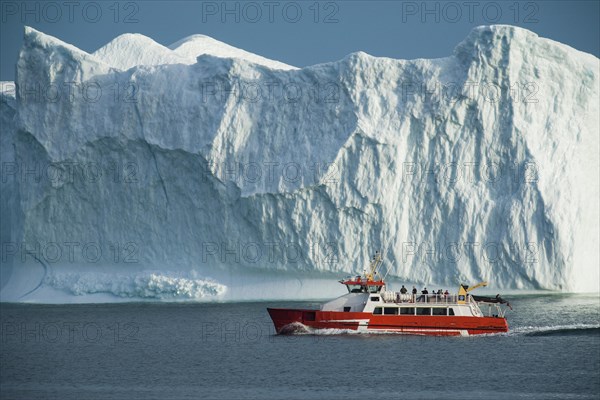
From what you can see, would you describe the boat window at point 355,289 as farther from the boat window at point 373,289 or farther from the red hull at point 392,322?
the red hull at point 392,322

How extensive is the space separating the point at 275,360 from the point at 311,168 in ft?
46.8

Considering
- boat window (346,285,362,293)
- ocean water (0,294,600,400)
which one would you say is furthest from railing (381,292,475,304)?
ocean water (0,294,600,400)

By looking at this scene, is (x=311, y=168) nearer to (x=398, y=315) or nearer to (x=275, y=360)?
(x=398, y=315)

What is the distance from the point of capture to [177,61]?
4784 centimetres

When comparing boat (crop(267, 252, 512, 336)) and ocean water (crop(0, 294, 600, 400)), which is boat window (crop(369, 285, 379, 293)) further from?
ocean water (crop(0, 294, 600, 400))

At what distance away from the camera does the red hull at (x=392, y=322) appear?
32.2 m

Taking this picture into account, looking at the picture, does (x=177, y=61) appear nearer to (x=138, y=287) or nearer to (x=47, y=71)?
(x=47, y=71)

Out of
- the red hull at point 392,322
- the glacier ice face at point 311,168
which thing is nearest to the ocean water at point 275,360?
the red hull at point 392,322

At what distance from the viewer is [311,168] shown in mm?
41062

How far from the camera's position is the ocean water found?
23.9 meters

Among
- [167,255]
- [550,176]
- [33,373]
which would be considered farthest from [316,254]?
[33,373]

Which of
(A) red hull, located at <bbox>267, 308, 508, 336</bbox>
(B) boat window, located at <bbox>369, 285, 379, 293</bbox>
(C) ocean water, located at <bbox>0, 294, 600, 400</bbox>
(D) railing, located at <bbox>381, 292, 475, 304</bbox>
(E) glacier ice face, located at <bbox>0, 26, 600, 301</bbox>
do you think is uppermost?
(E) glacier ice face, located at <bbox>0, 26, 600, 301</bbox>

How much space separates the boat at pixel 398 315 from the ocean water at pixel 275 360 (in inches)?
14.5

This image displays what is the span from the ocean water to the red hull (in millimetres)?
317
